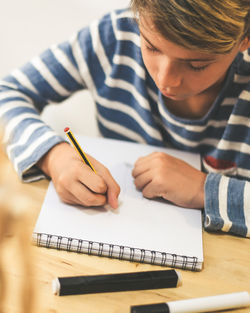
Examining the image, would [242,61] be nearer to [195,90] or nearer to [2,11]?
[195,90]

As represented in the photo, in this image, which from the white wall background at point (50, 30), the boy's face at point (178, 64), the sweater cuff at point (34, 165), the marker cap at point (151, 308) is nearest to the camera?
the marker cap at point (151, 308)

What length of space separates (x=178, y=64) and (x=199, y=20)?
8cm

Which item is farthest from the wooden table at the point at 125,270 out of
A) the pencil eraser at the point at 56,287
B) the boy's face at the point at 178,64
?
the boy's face at the point at 178,64

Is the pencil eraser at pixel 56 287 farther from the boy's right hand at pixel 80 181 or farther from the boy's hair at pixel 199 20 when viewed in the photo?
the boy's hair at pixel 199 20

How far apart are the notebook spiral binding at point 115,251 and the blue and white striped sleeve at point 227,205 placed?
85 mm

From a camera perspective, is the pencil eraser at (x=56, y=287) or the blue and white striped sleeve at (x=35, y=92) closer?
the pencil eraser at (x=56, y=287)

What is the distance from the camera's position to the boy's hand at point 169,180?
0.66 m

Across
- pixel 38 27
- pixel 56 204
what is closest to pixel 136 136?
pixel 56 204

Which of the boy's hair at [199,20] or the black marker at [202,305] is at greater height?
the boy's hair at [199,20]

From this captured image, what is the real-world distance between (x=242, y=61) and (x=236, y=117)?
0.33 ft

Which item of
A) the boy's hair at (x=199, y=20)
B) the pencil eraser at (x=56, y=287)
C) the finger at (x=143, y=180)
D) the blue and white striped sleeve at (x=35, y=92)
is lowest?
the finger at (x=143, y=180)

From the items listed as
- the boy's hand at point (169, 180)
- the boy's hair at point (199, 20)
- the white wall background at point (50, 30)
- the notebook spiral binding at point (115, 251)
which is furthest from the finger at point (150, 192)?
the white wall background at point (50, 30)

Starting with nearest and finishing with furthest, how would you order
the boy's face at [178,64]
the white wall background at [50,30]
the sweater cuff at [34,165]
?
the boy's face at [178,64] < the sweater cuff at [34,165] < the white wall background at [50,30]

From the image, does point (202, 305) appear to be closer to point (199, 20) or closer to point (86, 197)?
point (86, 197)
